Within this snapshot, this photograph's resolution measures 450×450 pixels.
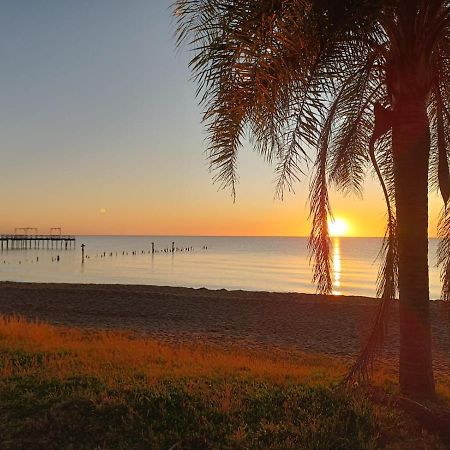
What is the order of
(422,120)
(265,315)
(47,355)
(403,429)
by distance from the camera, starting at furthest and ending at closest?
(265,315) < (47,355) < (422,120) < (403,429)

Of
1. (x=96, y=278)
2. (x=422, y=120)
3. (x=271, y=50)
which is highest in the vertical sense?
(x=271, y=50)

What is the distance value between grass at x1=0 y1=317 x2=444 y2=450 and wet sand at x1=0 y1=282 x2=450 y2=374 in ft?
25.0

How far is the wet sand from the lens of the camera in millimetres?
17234

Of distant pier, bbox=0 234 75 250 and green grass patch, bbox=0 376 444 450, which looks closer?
green grass patch, bbox=0 376 444 450

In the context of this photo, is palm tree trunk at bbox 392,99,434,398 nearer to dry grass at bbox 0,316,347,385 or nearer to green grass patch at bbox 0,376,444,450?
green grass patch at bbox 0,376,444,450

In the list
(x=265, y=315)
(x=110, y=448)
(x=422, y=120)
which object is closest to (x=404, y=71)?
(x=422, y=120)

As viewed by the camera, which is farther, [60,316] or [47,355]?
[60,316]

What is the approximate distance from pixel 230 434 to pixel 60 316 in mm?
19006

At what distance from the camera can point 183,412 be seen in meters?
5.53

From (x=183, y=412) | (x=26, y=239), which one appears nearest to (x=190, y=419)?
(x=183, y=412)

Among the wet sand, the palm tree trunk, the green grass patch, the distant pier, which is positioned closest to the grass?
the green grass patch

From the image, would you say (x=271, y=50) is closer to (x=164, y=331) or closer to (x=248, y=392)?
(x=248, y=392)

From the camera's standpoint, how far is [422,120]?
623 cm

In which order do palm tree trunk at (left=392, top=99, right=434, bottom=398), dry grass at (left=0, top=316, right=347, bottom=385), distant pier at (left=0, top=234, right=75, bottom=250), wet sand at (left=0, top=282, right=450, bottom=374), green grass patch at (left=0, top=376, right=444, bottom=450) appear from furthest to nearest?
distant pier at (left=0, top=234, right=75, bottom=250) → wet sand at (left=0, top=282, right=450, bottom=374) → dry grass at (left=0, top=316, right=347, bottom=385) → palm tree trunk at (left=392, top=99, right=434, bottom=398) → green grass patch at (left=0, top=376, right=444, bottom=450)
